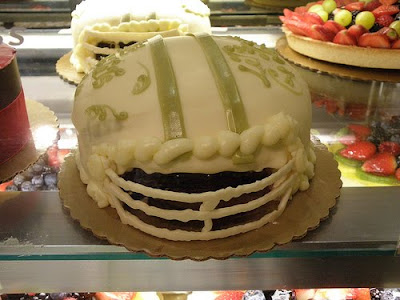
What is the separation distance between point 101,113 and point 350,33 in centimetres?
142

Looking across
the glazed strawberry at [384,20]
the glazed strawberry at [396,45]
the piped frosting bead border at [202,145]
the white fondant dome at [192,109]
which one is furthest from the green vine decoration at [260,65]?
the glazed strawberry at [384,20]

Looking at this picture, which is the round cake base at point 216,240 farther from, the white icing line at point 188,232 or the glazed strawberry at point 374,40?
the glazed strawberry at point 374,40

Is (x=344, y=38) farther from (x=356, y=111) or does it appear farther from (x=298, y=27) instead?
(x=356, y=111)

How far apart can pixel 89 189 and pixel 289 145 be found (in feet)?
1.44

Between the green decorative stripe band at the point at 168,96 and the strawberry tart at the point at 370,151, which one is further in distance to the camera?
the strawberry tart at the point at 370,151

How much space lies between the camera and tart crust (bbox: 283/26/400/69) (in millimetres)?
2035

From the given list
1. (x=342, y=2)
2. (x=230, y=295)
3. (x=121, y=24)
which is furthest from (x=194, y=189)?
(x=342, y=2)

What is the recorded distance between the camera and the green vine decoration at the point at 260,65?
110 centimetres

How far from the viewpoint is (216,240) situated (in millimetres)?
1022

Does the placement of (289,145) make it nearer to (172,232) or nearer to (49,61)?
(172,232)

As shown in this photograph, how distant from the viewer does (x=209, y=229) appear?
1.02 metres

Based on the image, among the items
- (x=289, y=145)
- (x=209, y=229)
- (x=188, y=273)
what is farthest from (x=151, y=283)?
(x=289, y=145)

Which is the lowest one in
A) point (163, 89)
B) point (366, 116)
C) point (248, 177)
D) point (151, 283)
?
point (151, 283)

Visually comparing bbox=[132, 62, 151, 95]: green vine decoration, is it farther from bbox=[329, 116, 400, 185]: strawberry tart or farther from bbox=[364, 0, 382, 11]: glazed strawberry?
bbox=[364, 0, 382, 11]: glazed strawberry
